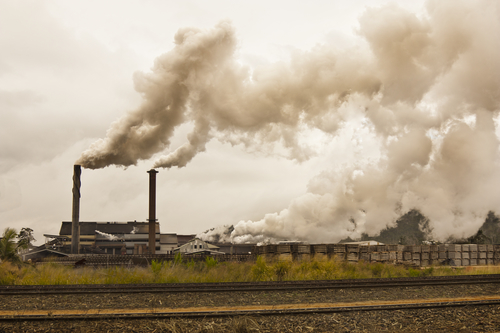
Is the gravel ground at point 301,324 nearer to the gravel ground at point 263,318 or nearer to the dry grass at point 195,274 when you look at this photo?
the gravel ground at point 263,318

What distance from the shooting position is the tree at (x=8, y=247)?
22.0 meters

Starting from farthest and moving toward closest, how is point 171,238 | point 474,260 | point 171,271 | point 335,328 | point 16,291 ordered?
point 171,238 < point 474,260 < point 171,271 < point 16,291 < point 335,328

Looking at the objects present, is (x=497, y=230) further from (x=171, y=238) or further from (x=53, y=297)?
(x=53, y=297)

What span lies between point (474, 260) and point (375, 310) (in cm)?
2358

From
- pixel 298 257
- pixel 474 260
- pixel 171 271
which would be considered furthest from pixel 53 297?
pixel 474 260

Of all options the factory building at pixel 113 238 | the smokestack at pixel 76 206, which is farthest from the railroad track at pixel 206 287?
the factory building at pixel 113 238

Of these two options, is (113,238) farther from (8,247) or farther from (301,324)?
(301,324)

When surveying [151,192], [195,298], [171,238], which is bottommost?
[171,238]

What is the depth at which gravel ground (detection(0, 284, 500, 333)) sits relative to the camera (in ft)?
26.8

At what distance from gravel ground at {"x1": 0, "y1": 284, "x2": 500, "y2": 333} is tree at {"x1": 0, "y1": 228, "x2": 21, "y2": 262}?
11.9 metres

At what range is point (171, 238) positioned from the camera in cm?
6525

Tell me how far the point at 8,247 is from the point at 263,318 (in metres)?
19.4

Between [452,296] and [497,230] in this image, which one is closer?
[452,296]

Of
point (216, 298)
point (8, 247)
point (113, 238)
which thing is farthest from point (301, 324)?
point (113, 238)
